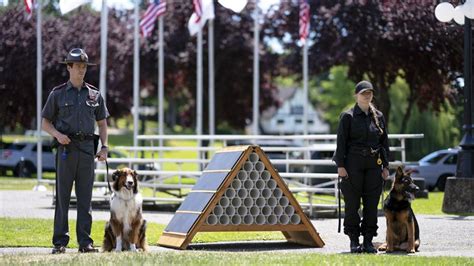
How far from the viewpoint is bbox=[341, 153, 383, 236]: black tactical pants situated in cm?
1422

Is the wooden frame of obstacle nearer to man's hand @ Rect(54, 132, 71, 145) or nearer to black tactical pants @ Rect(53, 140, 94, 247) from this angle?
black tactical pants @ Rect(53, 140, 94, 247)

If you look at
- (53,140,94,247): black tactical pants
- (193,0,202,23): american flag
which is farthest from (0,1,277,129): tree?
(53,140,94,247): black tactical pants

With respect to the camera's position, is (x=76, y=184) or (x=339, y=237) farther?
(x=339, y=237)

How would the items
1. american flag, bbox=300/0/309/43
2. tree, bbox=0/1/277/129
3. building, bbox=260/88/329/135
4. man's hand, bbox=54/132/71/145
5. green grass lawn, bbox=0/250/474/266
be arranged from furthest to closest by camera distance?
1. building, bbox=260/88/329/135
2. tree, bbox=0/1/277/129
3. american flag, bbox=300/0/309/43
4. man's hand, bbox=54/132/71/145
5. green grass lawn, bbox=0/250/474/266

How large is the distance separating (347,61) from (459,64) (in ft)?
18.9

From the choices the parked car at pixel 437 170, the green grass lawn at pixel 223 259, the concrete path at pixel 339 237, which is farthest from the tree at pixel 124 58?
the green grass lawn at pixel 223 259

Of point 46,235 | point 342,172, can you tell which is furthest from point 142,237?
point 46,235

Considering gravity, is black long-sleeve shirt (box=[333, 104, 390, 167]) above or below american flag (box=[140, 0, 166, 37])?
below

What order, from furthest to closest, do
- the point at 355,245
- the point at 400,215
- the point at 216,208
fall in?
the point at 216,208 < the point at 400,215 < the point at 355,245

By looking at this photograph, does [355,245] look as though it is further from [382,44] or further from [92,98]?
[382,44]

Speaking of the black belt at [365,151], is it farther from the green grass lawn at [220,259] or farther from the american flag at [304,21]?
the american flag at [304,21]

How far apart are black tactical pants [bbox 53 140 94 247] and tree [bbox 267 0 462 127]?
72.2 feet

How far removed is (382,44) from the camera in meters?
38.5

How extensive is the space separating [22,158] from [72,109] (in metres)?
32.0
